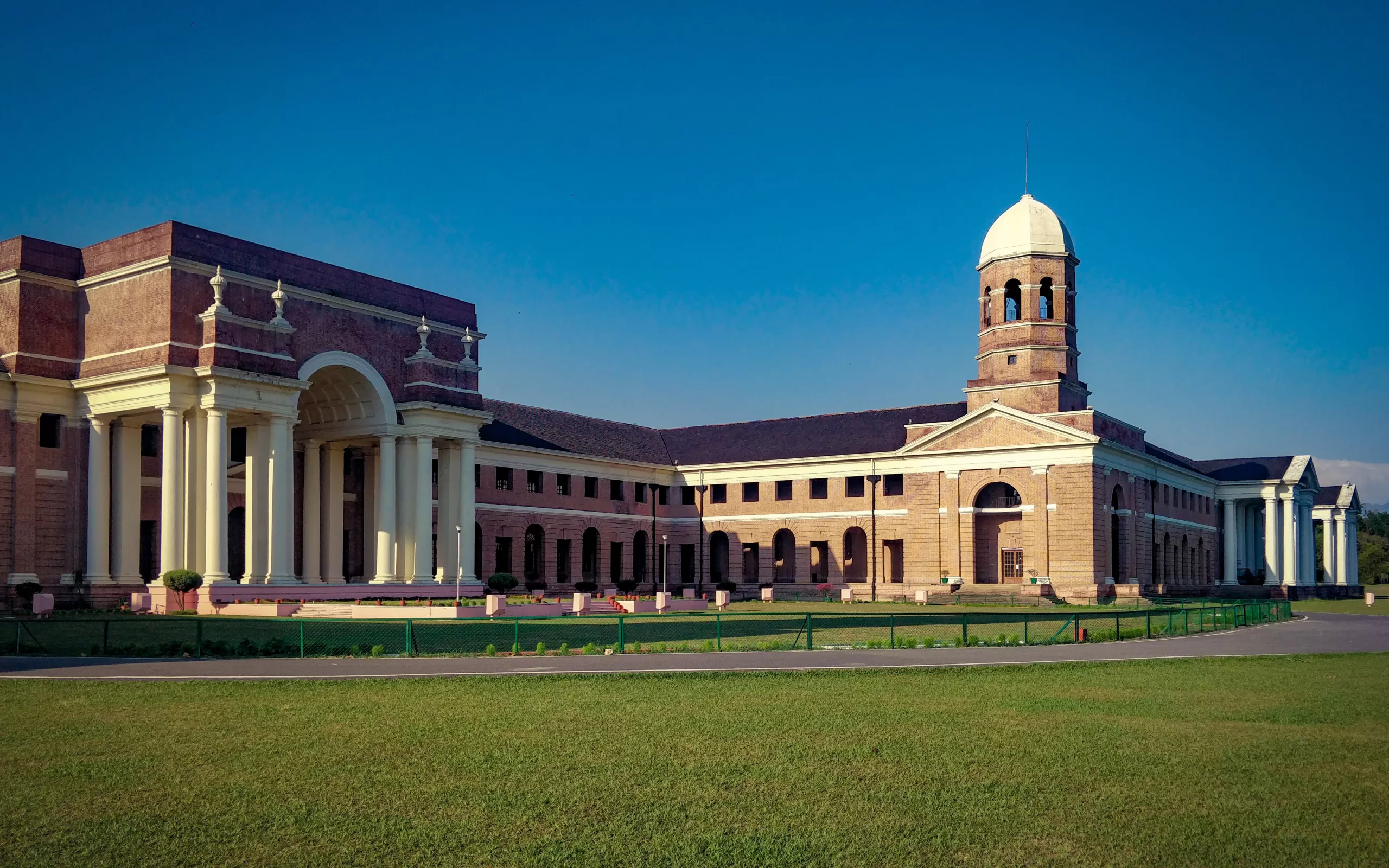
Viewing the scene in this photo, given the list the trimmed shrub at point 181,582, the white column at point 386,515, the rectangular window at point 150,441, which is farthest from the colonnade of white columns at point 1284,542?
the rectangular window at point 150,441

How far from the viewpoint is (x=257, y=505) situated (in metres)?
41.5

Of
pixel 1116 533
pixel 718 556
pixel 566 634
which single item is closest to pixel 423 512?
pixel 566 634

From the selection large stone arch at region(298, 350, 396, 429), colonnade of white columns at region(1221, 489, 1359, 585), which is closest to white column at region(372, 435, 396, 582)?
large stone arch at region(298, 350, 396, 429)

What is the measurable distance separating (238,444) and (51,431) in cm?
771

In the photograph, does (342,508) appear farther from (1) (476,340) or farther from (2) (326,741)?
(2) (326,741)

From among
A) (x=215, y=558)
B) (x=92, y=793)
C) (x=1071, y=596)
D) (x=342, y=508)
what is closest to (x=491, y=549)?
(x=342, y=508)

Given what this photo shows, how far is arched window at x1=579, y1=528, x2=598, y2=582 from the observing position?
213 feet

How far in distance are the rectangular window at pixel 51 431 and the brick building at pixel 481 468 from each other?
92mm

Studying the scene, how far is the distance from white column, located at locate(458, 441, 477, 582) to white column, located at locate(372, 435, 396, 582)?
317 cm

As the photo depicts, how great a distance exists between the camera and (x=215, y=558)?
39.4m

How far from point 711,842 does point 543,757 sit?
146 inches

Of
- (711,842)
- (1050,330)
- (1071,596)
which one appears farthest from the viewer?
(1050,330)

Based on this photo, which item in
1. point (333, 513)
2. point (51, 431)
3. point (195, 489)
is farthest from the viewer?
point (333, 513)

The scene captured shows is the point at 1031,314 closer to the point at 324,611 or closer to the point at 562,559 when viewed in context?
the point at 562,559
